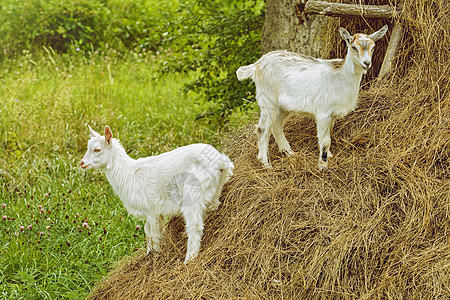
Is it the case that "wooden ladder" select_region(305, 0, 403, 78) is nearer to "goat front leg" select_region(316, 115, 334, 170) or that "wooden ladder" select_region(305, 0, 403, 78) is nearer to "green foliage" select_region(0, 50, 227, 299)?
"goat front leg" select_region(316, 115, 334, 170)

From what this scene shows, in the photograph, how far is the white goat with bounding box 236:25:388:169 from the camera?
4180mm

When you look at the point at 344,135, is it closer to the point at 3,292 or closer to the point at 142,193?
the point at 142,193

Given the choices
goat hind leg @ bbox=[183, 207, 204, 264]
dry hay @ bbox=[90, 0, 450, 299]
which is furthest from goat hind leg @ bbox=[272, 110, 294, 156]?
goat hind leg @ bbox=[183, 207, 204, 264]

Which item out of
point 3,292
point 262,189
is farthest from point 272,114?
point 3,292

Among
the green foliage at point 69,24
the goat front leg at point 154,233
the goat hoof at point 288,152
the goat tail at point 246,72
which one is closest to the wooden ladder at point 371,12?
the goat tail at point 246,72

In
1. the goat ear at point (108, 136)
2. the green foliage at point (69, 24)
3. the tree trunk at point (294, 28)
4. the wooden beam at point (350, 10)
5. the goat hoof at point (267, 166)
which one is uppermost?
the wooden beam at point (350, 10)

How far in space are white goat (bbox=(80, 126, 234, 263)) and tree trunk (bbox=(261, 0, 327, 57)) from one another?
2307 millimetres

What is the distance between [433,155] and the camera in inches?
172

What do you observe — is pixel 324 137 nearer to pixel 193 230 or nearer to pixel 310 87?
pixel 310 87

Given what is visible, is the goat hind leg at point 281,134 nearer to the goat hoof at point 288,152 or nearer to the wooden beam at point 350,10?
the goat hoof at point 288,152

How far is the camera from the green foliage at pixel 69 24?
39.8 feet

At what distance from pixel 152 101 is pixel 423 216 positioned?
607 centimetres

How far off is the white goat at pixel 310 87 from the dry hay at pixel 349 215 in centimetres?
28

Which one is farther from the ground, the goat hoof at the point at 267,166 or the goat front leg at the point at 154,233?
the goat hoof at the point at 267,166
